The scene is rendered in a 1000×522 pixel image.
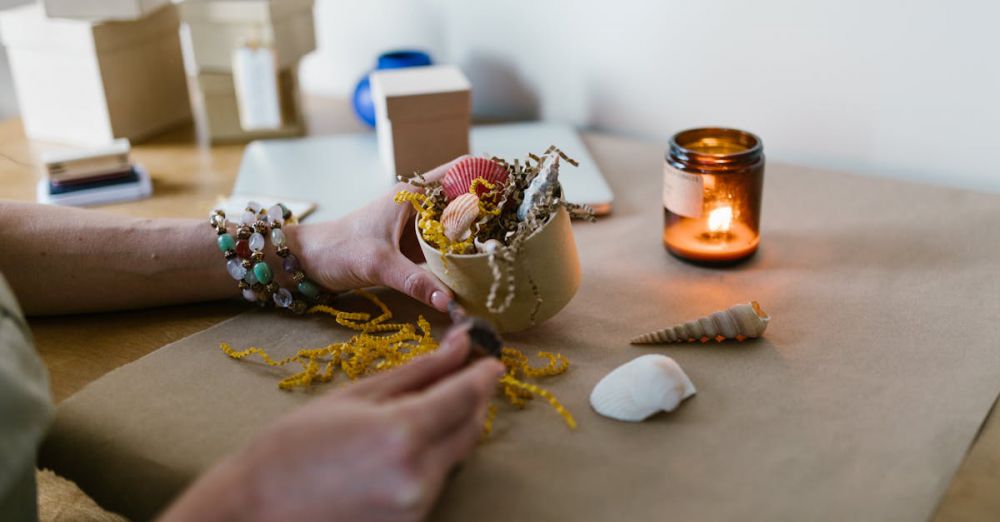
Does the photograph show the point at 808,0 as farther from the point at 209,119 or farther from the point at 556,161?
the point at 209,119

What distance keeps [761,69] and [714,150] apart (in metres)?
0.32

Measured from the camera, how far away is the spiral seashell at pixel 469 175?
2.62 feet

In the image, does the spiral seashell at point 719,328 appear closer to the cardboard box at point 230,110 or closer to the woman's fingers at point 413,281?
the woman's fingers at point 413,281

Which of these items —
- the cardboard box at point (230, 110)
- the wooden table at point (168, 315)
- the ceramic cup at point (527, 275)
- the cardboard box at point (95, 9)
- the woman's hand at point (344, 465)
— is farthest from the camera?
the cardboard box at point (230, 110)

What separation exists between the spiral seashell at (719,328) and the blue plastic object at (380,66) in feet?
2.23

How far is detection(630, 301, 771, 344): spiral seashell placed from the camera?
2.49ft

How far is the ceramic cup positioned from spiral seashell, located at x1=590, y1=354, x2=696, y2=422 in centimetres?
11

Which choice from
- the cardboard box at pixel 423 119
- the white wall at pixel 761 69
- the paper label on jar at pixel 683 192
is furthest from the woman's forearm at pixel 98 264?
the white wall at pixel 761 69

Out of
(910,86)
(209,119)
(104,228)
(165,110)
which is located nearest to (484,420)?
(104,228)

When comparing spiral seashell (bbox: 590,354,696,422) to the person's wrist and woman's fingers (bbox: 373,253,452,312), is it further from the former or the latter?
the person's wrist

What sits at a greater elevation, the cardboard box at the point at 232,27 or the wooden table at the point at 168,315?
the cardboard box at the point at 232,27

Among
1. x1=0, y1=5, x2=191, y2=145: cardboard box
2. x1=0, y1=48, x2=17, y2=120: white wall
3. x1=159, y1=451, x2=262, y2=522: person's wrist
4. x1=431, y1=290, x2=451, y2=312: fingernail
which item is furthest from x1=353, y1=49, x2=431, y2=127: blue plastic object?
x1=159, y1=451, x2=262, y2=522: person's wrist

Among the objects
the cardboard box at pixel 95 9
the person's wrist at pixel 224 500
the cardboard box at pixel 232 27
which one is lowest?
the person's wrist at pixel 224 500

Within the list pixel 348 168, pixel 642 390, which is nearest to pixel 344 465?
pixel 642 390
